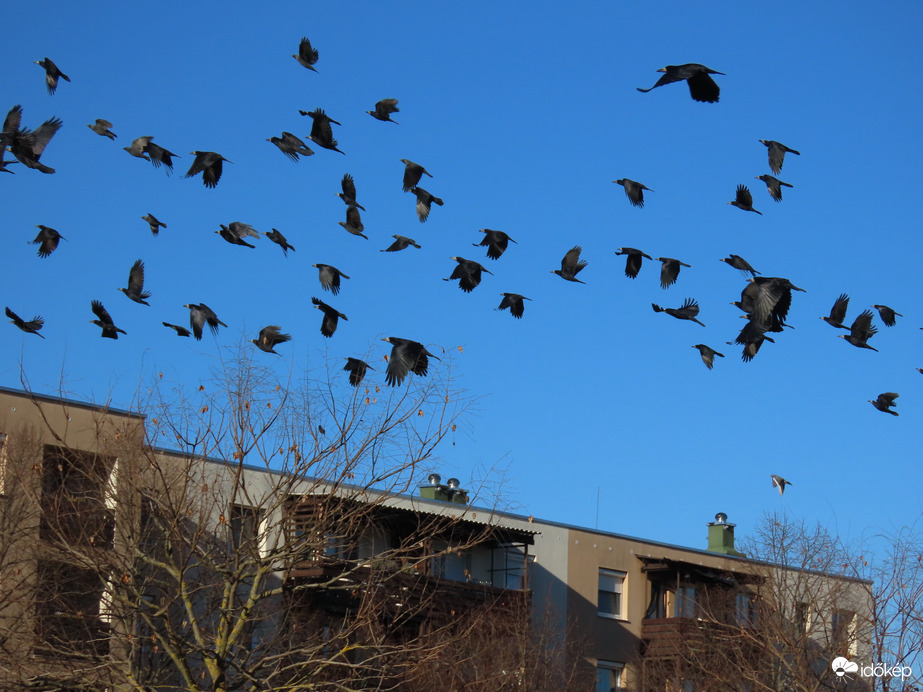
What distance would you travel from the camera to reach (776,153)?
21.8 metres

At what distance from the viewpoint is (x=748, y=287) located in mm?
20750

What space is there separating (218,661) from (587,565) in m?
27.2

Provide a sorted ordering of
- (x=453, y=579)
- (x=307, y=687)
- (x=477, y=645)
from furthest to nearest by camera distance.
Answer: (x=453, y=579) < (x=477, y=645) < (x=307, y=687)

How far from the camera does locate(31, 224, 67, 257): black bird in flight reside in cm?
2250

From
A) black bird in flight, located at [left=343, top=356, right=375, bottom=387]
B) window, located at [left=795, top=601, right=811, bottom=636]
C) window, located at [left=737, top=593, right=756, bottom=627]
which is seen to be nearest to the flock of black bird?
black bird in flight, located at [left=343, top=356, right=375, bottom=387]

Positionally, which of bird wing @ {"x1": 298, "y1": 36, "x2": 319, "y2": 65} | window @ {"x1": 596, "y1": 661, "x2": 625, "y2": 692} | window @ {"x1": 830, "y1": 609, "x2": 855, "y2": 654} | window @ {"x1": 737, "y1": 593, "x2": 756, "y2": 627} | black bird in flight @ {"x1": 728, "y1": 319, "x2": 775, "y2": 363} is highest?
bird wing @ {"x1": 298, "y1": 36, "x2": 319, "y2": 65}

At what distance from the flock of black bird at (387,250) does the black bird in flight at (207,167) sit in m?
0.02

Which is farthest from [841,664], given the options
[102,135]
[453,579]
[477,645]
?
[102,135]

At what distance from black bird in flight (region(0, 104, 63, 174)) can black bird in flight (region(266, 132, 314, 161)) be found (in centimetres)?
340

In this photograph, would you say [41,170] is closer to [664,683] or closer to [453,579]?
[453,579]

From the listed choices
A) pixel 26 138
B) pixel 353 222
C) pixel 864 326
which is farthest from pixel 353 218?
pixel 864 326

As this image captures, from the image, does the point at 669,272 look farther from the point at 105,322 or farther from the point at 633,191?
the point at 105,322

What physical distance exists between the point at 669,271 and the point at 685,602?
2385 cm

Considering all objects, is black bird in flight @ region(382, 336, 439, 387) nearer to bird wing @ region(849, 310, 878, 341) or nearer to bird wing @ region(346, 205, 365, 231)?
bird wing @ region(346, 205, 365, 231)
